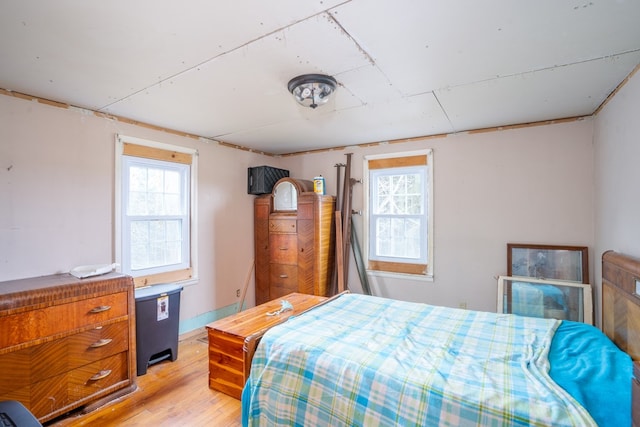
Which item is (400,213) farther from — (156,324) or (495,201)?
(156,324)

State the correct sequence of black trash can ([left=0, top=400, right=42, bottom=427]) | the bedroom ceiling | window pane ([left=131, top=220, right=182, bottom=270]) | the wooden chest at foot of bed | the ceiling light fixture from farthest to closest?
window pane ([left=131, top=220, right=182, bottom=270]) < the wooden chest at foot of bed < the ceiling light fixture < the bedroom ceiling < black trash can ([left=0, top=400, right=42, bottom=427])

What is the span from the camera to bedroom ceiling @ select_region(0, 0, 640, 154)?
1369 mm

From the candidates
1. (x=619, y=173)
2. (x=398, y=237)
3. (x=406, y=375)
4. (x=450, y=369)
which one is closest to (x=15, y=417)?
(x=406, y=375)

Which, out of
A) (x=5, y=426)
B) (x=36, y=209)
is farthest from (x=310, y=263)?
(x=5, y=426)

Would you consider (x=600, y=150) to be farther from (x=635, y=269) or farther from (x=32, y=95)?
(x=32, y=95)

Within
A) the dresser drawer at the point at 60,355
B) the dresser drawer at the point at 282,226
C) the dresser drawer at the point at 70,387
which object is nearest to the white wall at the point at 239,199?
the dresser drawer at the point at 282,226

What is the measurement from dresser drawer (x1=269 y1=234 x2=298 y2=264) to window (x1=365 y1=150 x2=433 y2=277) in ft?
3.02

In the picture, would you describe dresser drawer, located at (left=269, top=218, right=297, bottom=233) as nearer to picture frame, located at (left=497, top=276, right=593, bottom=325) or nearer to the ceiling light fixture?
the ceiling light fixture

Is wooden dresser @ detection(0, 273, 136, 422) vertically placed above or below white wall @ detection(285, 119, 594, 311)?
below

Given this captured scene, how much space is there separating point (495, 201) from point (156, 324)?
11.5 ft

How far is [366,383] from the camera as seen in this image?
1.45m

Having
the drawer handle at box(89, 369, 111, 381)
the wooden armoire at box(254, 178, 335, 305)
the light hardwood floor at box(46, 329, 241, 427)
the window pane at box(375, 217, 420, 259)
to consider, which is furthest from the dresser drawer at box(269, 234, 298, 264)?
the drawer handle at box(89, 369, 111, 381)

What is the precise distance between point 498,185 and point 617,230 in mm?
1106

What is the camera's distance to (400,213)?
3.76m
